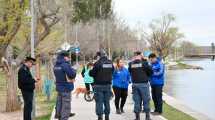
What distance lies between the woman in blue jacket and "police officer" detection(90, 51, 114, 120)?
2.58 m

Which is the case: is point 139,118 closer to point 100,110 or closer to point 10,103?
point 100,110

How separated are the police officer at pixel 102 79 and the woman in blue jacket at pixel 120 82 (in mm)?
2577

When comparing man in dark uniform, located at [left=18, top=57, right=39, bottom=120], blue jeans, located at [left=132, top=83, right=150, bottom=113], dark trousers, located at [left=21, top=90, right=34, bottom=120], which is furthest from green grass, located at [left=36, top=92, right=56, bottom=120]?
blue jeans, located at [left=132, top=83, right=150, bottom=113]

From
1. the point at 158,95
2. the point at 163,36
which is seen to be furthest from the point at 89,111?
the point at 163,36

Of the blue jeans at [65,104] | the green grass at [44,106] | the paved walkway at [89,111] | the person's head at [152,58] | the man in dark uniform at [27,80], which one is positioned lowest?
the green grass at [44,106]

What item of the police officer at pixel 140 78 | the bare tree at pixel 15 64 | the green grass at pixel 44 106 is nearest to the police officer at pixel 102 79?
the police officer at pixel 140 78

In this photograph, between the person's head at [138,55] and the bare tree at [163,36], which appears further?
the bare tree at [163,36]

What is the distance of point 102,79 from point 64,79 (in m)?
1.15

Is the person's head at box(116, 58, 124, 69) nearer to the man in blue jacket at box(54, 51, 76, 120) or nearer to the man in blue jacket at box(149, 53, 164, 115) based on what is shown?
the man in blue jacket at box(149, 53, 164, 115)

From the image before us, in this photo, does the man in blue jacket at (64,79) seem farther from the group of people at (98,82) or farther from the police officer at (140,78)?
the police officer at (140,78)

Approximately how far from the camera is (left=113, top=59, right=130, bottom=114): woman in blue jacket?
57.5 ft

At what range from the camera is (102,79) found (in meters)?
14.7

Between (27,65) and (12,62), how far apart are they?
31.2ft

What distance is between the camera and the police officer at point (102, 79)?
48.1ft
